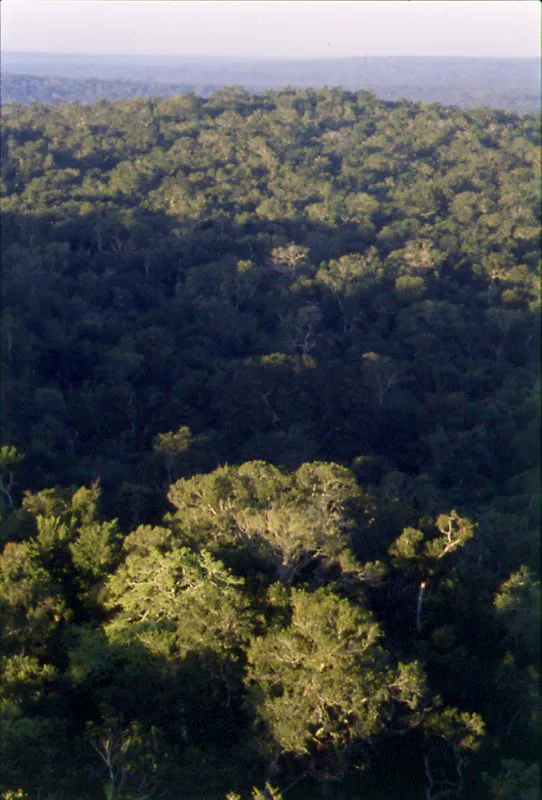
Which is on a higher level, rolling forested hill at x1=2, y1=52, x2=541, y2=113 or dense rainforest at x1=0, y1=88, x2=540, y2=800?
rolling forested hill at x1=2, y1=52, x2=541, y2=113

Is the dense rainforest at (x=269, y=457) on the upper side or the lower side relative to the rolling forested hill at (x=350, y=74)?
lower

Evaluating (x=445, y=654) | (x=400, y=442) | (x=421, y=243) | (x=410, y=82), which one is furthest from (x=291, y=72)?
(x=445, y=654)

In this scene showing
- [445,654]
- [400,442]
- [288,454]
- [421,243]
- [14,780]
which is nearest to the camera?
[14,780]

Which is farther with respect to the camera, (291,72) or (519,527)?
(291,72)

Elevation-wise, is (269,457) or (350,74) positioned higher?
(350,74)

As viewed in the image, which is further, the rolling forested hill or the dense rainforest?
the rolling forested hill

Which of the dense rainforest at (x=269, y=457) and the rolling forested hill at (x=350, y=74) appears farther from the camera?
the rolling forested hill at (x=350, y=74)

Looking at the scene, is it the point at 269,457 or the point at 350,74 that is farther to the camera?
the point at 350,74

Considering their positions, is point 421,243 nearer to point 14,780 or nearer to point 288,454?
point 288,454
